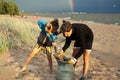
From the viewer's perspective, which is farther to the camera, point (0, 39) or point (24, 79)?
point (0, 39)

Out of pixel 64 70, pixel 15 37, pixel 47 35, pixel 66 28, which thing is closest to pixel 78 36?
pixel 66 28

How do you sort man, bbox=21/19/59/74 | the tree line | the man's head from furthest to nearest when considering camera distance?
the tree line < man, bbox=21/19/59/74 < the man's head

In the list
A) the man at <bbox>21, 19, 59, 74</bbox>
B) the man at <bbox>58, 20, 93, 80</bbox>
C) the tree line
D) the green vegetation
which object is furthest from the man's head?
the tree line

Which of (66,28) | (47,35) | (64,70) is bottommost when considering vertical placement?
(64,70)

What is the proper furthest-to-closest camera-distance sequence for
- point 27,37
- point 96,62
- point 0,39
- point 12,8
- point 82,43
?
point 12,8 < point 27,37 < point 96,62 < point 0,39 < point 82,43

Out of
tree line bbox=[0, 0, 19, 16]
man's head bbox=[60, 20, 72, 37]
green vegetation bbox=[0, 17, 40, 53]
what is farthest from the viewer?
tree line bbox=[0, 0, 19, 16]

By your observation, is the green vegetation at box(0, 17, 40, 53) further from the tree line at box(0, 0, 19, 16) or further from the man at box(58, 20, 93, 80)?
the tree line at box(0, 0, 19, 16)

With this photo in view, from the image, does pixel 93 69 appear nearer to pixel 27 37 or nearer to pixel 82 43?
pixel 82 43

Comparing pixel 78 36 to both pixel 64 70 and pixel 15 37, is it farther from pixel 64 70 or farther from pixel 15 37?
pixel 15 37

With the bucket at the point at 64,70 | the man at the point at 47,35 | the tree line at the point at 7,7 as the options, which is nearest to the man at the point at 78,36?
the bucket at the point at 64,70

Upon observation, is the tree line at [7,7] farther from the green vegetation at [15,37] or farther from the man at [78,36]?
the man at [78,36]

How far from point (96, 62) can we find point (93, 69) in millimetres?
1075

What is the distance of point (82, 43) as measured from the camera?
17.5ft

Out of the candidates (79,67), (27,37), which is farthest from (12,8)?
(79,67)
